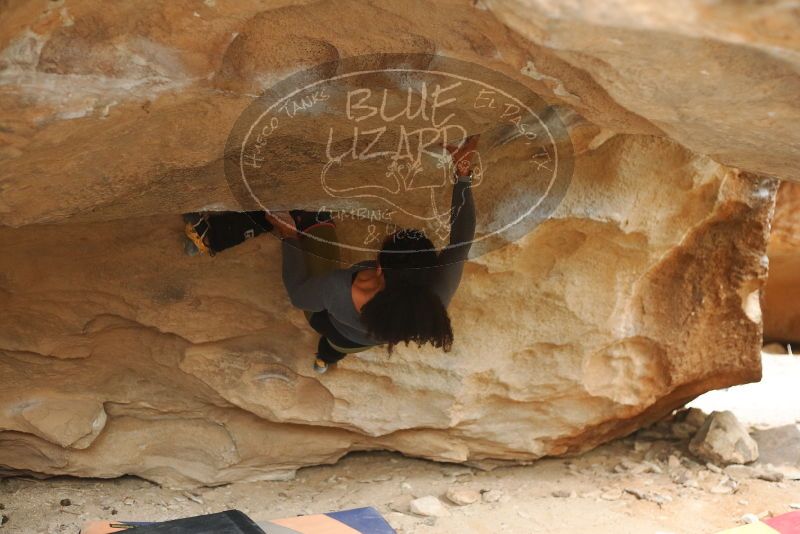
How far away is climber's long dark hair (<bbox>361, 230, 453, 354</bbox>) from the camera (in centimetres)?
180

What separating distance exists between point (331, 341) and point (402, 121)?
2.16 ft

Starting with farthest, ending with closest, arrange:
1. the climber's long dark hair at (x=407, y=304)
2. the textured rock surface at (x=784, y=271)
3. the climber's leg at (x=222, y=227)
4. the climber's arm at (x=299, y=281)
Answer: the textured rock surface at (x=784, y=271), the climber's leg at (x=222, y=227), the climber's arm at (x=299, y=281), the climber's long dark hair at (x=407, y=304)

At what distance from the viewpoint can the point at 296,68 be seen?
1461 mm

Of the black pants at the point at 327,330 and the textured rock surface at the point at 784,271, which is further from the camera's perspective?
the textured rock surface at the point at 784,271

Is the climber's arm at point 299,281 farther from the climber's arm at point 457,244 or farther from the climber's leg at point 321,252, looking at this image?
the climber's arm at point 457,244

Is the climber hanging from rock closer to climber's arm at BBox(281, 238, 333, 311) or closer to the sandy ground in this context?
climber's arm at BBox(281, 238, 333, 311)

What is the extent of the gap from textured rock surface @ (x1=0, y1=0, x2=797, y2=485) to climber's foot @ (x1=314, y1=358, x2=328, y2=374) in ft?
0.12

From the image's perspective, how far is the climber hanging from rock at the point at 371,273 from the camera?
1.81m

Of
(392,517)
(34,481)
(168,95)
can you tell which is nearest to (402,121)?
(168,95)

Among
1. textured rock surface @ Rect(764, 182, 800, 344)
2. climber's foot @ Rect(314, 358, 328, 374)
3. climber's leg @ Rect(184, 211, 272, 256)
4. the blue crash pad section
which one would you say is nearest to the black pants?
climber's foot @ Rect(314, 358, 328, 374)

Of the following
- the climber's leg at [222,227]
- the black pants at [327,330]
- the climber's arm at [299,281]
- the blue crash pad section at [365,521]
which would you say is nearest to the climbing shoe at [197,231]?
the climber's leg at [222,227]

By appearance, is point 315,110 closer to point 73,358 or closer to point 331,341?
point 331,341

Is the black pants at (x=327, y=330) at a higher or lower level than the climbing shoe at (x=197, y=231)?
lower

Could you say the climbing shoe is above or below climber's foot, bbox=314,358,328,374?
above
